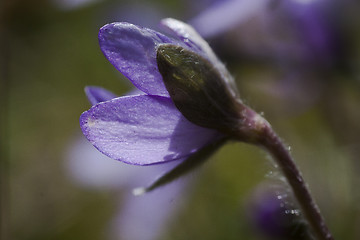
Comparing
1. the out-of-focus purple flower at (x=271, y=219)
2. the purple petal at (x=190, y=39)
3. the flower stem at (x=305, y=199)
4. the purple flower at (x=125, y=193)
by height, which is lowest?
the purple flower at (x=125, y=193)

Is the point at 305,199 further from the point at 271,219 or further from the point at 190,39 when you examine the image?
the point at 271,219

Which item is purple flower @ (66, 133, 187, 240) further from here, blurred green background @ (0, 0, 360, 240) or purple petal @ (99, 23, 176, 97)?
purple petal @ (99, 23, 176, 97)

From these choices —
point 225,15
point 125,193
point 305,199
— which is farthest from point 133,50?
point 125,193

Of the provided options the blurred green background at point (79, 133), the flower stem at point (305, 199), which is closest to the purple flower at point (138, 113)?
the flower stem at point (305, 199)

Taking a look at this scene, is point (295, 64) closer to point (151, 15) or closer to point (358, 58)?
point (358, 58)

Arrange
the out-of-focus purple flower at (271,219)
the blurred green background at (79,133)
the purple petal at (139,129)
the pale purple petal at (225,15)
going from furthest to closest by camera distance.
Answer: the blurred green background at (79,133) < the pale purple petal at (225,15) < the out-of-focus purple flower at (271,219) < the purple petal at (139,129)

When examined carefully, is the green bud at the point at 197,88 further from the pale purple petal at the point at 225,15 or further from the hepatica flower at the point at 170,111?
the pale purple petal at the point at 225,15

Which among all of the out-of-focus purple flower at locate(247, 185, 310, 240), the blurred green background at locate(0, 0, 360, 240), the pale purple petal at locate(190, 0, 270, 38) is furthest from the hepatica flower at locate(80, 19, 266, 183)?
the pale purple petal at locate(190, 0, 270, 38)
